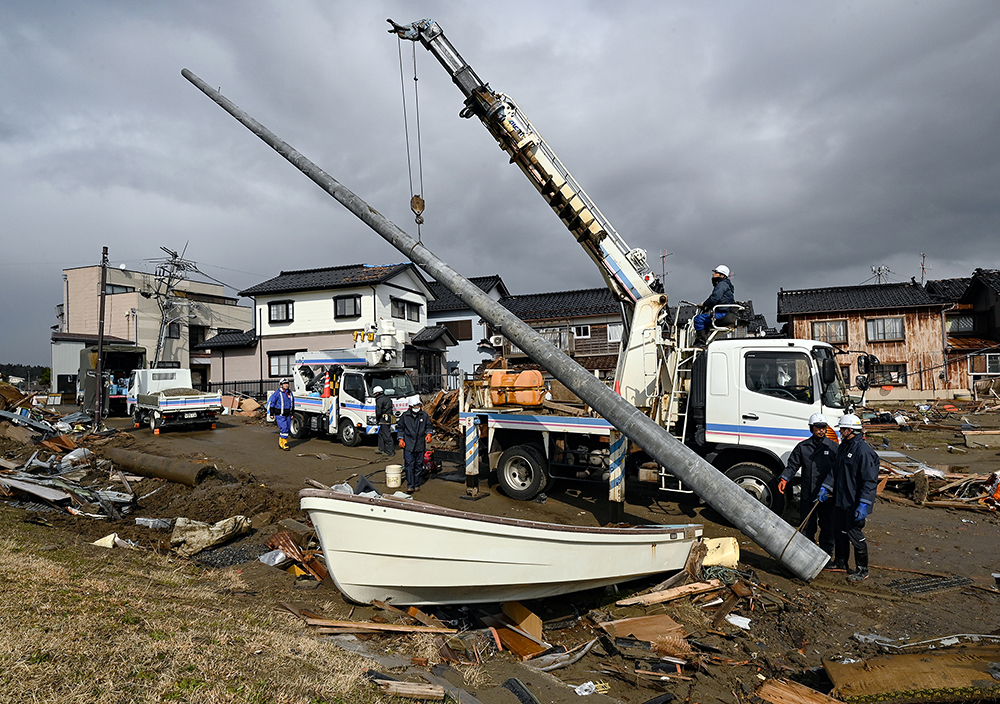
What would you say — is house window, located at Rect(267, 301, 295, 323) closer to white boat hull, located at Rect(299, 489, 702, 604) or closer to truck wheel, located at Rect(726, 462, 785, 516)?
white boat hull, located at Rect(299, 489, 702, 604)

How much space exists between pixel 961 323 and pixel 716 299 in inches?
1489

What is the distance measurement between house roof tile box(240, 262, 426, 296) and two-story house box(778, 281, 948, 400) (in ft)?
75.7

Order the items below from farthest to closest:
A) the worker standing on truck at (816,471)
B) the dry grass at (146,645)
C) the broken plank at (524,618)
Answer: the worker standing on truck at (816,471)
the broken plank at (524,618)
the dry grass at (146,645)

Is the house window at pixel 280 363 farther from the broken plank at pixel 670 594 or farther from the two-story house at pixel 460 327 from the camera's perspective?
the broken plank at pixel 670 594

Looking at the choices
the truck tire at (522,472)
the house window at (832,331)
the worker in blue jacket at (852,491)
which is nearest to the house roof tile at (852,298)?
the house window at (832,331)

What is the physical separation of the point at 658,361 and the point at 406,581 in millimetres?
5302

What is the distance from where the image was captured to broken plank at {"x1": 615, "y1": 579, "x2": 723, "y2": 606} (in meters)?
5.68

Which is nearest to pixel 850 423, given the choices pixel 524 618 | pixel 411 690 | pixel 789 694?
pixel 789 694

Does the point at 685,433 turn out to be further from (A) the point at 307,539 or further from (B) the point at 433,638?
(A) the point at 307,539

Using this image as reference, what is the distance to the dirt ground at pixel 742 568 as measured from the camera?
4426 millimetres

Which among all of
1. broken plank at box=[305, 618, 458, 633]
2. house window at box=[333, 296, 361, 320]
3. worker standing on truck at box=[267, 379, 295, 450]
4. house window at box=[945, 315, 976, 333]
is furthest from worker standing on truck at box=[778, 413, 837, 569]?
house window at box=[945, 315, 976, 333]

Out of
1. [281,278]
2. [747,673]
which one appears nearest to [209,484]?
[747,673]

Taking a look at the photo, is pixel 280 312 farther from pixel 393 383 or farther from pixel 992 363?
pixel 992 363

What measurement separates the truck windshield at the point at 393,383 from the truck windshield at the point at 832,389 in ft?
34.7
